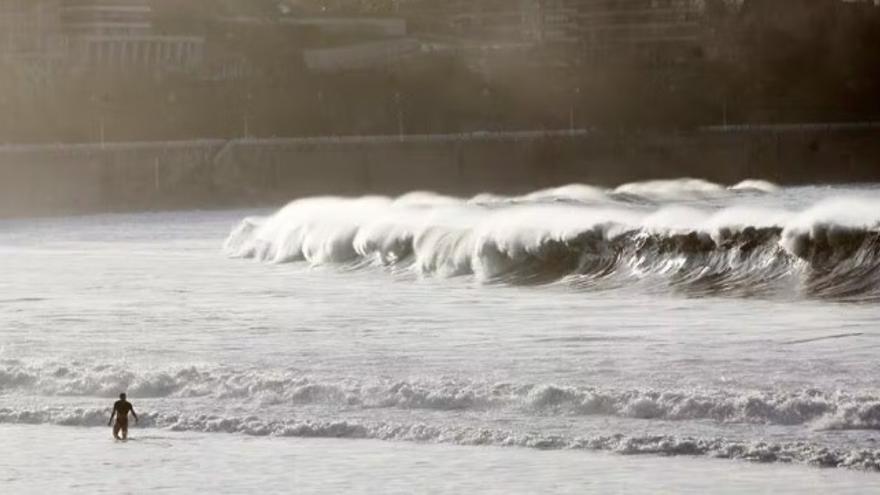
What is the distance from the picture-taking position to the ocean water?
22.8 metres

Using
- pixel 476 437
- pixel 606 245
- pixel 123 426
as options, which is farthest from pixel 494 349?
pixel 606 245

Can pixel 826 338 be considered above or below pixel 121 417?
below

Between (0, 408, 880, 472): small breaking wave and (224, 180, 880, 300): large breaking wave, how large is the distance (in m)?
13.6

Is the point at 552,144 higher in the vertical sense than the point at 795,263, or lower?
lower

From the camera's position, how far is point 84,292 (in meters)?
43.2

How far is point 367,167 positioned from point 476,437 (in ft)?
410

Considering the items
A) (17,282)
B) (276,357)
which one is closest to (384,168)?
(17,282)

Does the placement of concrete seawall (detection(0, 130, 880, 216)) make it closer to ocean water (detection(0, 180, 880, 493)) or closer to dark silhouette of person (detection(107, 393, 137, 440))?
ocean water (detection(0, 180, 880, 493))

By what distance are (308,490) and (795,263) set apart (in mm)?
20247

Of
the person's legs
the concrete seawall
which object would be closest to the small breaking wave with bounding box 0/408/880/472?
the person's legs

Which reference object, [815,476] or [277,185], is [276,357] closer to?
[815,476]

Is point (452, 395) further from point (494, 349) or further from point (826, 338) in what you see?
point (826, 338)

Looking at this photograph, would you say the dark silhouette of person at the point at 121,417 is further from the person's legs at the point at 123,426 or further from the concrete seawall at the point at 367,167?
the concrete seawall at the point at 367,167

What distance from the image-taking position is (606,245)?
45.6 m
